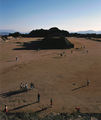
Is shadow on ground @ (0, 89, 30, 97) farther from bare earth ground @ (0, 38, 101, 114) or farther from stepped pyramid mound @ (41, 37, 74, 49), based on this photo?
stepped pyramid mound @ (41, 37, 74, 49)

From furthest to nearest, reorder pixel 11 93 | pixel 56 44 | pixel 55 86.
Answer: pixel 56 44
pixel 55 86
pixel 11 93

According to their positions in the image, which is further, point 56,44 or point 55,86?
point 56,44

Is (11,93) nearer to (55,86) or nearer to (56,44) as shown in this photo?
(55,86)

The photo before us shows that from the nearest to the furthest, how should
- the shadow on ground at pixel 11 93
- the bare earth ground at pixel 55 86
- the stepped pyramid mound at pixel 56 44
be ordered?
1. the bare earth ground at pixel 55 86
2. the shadow on ground at pixel 11 93
3. the stepped pyramid mound at pixel 56 44

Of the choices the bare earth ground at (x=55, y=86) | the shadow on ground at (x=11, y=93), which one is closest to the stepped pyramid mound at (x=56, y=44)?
the bare earth ground at (x=55, y=86)

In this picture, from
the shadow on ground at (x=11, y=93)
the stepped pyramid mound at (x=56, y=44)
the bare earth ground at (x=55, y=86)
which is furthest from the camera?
the stepped pyramid mound at (x=56, y=44)

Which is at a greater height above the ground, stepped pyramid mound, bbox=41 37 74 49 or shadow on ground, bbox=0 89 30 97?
stepped pyramid mound, bbox=41 37 74 49

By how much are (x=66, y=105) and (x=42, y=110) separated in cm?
243

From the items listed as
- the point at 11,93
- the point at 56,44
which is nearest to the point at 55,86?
the point at 11,93

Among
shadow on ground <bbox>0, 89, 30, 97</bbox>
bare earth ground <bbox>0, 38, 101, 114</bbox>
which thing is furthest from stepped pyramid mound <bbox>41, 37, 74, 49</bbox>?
shadow on ground <bbox>0, 89, 30, 97</bbox>

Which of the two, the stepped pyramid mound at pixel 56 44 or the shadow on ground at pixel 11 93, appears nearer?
the shadow on ground at pixel 11 93

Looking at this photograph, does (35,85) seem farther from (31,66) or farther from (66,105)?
(31,66)

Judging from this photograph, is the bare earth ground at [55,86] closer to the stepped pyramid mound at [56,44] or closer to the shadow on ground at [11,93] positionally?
the shadow on ground at [11,93]

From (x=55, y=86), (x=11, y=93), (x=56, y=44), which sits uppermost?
(x=56, y=44)
